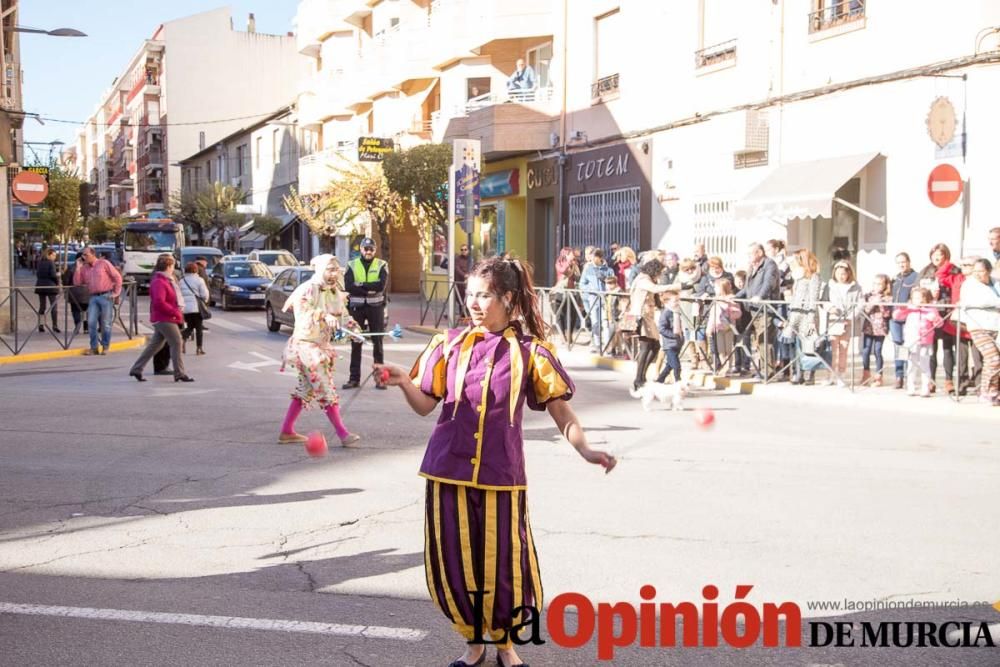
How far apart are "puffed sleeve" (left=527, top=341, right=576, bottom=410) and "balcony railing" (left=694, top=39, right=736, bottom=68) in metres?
16.5

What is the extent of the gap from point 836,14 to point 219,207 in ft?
154

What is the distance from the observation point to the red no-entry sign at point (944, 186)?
14415 millimetres

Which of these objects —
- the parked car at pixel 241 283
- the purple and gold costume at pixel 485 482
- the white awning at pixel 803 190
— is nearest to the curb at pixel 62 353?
the parked car at pixel 241 283

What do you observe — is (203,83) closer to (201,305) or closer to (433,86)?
(433,86)

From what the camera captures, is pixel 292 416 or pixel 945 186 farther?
pixel 945 186

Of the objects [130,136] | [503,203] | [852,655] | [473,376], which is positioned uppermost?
[130,136]

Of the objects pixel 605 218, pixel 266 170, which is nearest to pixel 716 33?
pixel 605 218

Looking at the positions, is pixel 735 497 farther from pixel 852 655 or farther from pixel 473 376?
pixel 473 376

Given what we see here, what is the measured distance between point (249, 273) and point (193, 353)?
1293cm

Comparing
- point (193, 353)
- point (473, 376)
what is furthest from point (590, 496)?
point (193, 353)

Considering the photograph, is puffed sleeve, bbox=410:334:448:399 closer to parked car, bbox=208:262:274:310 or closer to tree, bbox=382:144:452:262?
tree, bbox=382:144:452:262

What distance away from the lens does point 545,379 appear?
430 cm

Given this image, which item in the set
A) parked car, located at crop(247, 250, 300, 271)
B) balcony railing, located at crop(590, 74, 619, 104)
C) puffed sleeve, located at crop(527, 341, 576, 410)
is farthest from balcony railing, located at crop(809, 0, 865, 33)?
parked car, located at crop(247, 250, 300, 271)

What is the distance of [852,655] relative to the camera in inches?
178
